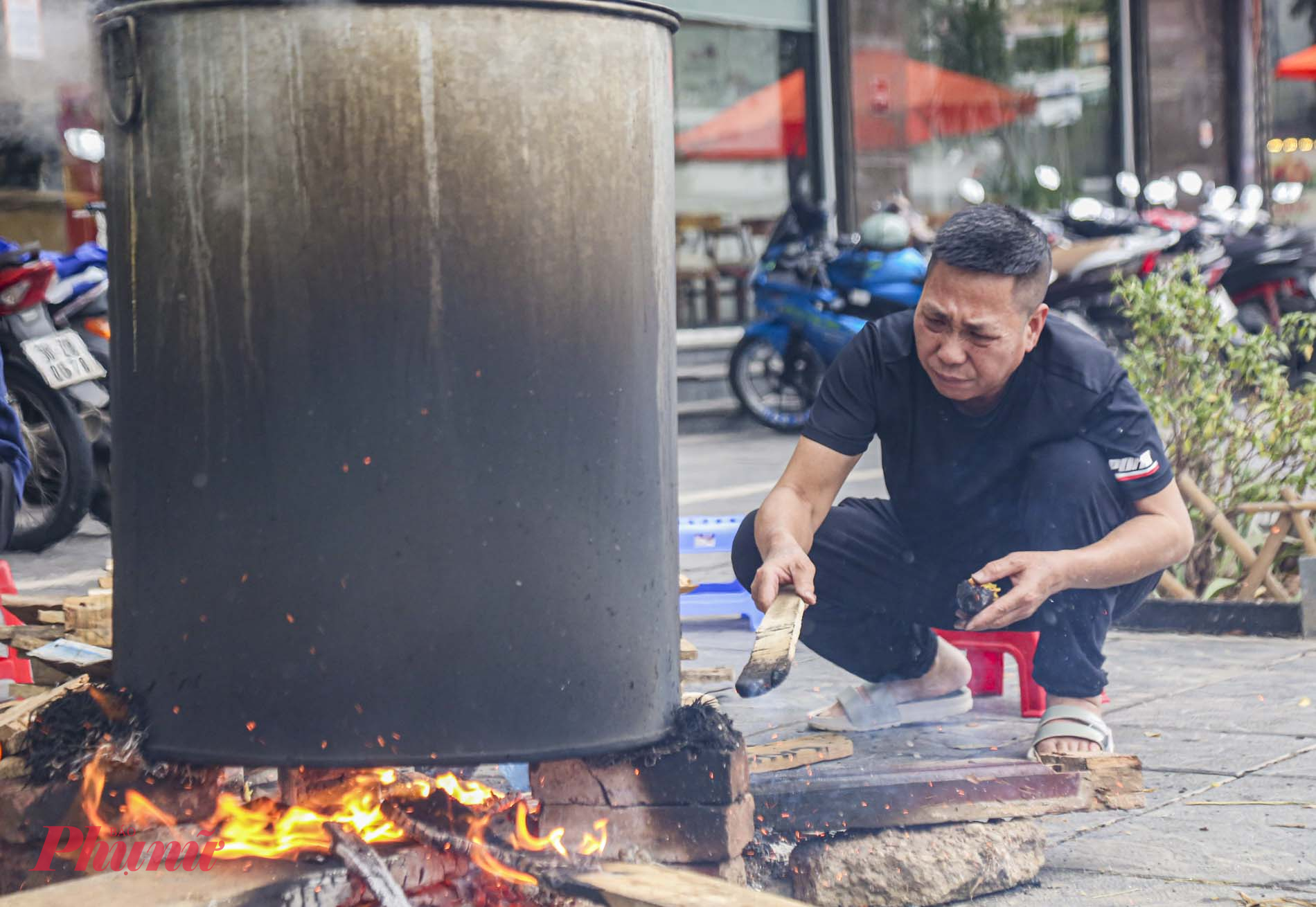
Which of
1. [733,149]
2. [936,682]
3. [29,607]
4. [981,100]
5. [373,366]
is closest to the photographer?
[373,366]

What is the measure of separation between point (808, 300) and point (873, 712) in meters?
6.41

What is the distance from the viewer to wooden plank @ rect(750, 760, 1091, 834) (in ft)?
8.52

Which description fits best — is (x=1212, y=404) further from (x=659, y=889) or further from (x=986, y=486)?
(x=659, y=889)

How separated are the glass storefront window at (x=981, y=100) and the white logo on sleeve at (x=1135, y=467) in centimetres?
963

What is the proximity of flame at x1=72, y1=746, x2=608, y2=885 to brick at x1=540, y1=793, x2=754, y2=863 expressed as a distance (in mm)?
16

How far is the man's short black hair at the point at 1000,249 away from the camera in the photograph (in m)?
2.92

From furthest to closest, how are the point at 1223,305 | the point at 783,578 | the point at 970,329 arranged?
the point at 1223,305
the point at 970,329
the point at 783,578

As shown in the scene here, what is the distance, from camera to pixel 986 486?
325 centimetres

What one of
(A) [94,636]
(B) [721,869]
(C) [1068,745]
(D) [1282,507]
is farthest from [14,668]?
(D) [1282,507]

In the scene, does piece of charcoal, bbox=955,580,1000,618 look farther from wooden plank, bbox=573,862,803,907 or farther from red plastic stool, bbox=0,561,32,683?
red plastic stool, bbox=0,561,32,683

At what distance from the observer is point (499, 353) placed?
2.21m

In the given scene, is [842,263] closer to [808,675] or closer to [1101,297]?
[1101,297]

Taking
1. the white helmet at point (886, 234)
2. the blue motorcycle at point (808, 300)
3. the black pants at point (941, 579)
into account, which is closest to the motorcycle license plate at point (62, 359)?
the black pants at point (941, 579)

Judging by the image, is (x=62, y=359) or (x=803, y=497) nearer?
(x=803, y=497)
